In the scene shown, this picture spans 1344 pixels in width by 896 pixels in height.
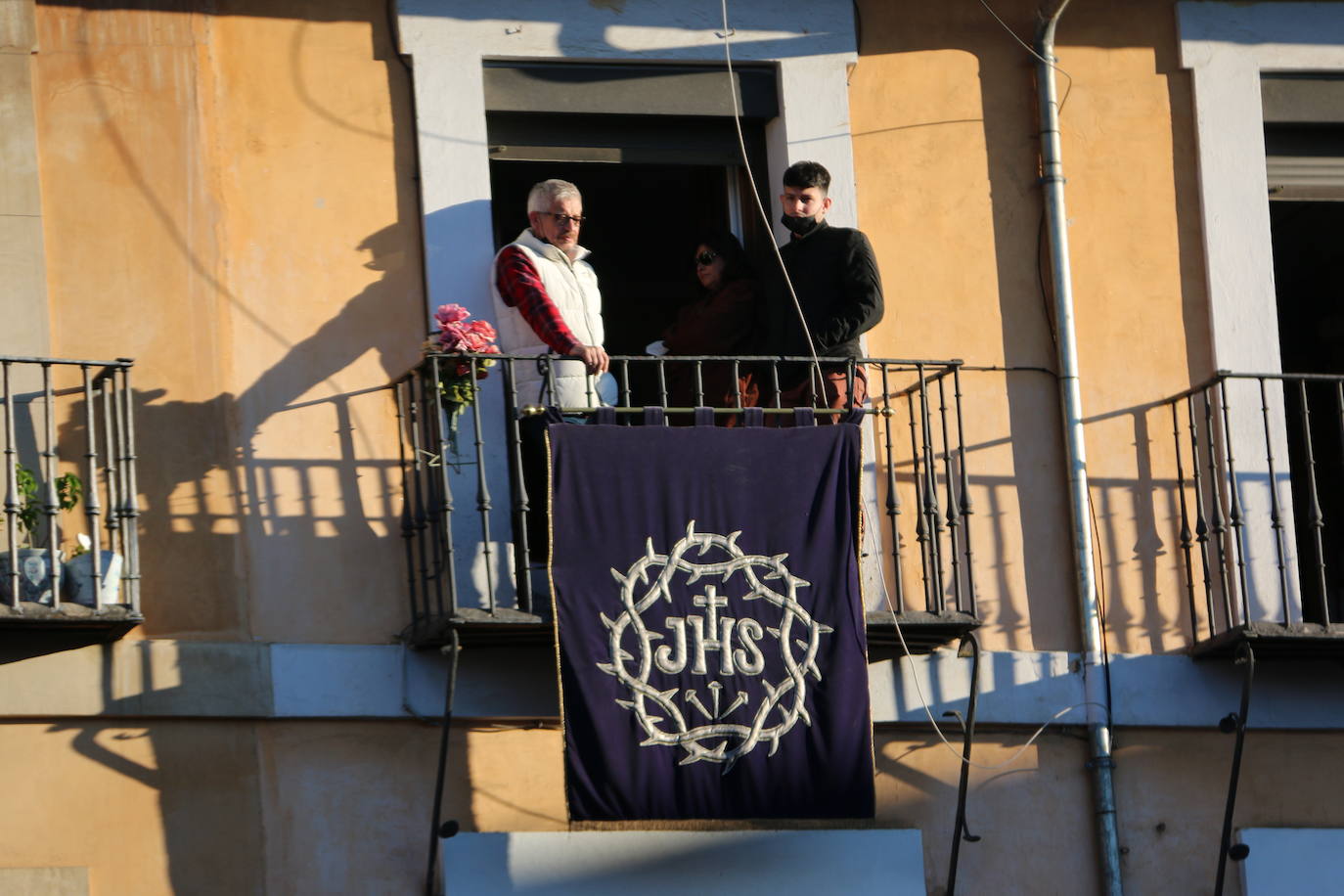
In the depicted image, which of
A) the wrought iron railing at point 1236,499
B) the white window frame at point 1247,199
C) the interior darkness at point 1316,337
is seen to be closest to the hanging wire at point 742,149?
the wrought iron railing at point 1236,499

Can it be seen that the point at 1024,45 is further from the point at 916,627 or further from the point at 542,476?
the point at 542,476

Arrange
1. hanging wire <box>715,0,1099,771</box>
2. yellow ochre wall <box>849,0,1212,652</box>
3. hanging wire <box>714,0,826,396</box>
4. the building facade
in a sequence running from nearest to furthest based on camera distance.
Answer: the building facade < hanging wire <box>715,0,1099,771</box> < hanging wire <box>714,0,826,396</box> < yellow ochre wall <box>849,0,1212,652</box>

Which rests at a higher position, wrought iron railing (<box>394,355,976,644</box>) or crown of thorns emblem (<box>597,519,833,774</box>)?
wrought iron railing (<box>394,355,976,644</box>)

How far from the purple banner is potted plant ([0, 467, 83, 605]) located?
1.75m

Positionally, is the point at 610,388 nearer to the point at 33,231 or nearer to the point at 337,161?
the point at 337,161

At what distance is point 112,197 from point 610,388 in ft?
6.70

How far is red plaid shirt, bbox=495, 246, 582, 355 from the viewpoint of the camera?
33.3ft

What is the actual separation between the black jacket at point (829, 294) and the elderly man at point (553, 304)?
0.73 metres

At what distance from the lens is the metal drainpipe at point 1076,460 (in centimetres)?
1056

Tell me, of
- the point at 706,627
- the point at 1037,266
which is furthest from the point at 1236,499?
the point at 706,627

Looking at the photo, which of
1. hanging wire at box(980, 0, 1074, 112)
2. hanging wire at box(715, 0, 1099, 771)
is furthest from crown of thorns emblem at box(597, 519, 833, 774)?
hanging wire at box(980, 0, 1074, 112)

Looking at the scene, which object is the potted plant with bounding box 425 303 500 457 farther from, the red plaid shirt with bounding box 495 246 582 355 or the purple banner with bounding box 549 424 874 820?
the purple banner with bounding box 549 424 874 820

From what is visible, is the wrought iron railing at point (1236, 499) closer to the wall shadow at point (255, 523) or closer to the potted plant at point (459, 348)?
the potted plant at point (459, 348)

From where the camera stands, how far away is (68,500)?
9.82 metres
